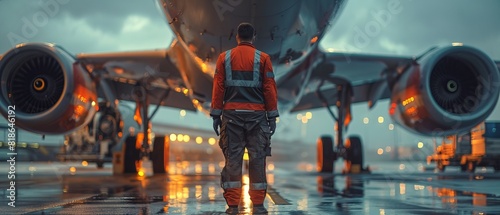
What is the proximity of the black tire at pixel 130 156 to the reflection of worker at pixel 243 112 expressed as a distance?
38.9ft

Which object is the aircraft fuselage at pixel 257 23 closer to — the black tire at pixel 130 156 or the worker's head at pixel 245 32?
the worker's head at pixel 245 32

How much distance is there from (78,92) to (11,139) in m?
1.78

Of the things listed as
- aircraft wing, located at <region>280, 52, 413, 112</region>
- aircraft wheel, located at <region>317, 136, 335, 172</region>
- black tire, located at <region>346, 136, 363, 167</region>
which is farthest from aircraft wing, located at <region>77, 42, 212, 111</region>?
black tire, located at <region>346, 136, 363, 167</region>

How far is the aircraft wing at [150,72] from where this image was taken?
42.4 feet

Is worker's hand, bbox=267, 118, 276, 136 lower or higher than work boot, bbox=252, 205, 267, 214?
higher

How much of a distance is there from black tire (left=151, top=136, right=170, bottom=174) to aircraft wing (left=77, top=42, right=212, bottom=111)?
5.17ft

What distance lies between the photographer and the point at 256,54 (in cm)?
620

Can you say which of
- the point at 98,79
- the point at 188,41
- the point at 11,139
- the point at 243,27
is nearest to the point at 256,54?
the point at 243,27

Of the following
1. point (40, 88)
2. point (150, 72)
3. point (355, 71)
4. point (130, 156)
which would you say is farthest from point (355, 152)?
point (40, 88)

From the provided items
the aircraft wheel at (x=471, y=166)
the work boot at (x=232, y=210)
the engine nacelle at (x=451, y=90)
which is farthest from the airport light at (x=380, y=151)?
the work boot at (x=232, y=210)

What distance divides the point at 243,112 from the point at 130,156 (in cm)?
1213

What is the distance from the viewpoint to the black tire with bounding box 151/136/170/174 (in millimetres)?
17531

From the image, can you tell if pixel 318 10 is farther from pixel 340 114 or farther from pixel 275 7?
pixel 340 114

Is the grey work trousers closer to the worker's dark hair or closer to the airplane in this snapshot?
the worker's dark hair
